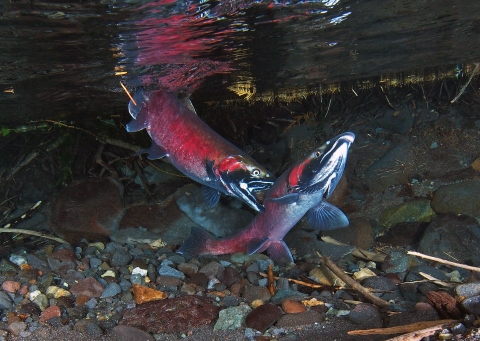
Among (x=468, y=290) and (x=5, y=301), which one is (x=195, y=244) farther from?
(x=468, y=290)

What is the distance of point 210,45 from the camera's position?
6.18 meters

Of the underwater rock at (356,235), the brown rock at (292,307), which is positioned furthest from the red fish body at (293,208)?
the underwater rock at (356,235)

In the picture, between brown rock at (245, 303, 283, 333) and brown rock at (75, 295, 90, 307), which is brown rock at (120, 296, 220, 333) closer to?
brown rock at (245, 303, 283, 333)

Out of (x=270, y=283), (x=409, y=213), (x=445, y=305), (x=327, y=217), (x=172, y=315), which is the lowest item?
(x=409, y=213)

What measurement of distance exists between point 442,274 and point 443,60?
22.0ft

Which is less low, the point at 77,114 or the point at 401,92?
the point at 77,114

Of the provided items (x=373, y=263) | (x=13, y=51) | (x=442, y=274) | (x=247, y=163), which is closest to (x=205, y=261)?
(x=247, y=163)

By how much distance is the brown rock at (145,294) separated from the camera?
4.77m

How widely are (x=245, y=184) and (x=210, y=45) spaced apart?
108 inches

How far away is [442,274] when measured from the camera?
17.7 ft

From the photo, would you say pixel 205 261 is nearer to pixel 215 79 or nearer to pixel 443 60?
pixel 215 79

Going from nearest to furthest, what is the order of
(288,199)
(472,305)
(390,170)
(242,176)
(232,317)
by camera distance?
(472,305) < (232,317) < (242,176) < (288,199) < (390,170)

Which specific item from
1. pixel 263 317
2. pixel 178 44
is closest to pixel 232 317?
pixel 263 317

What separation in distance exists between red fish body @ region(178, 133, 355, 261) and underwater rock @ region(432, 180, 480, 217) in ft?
12.7
